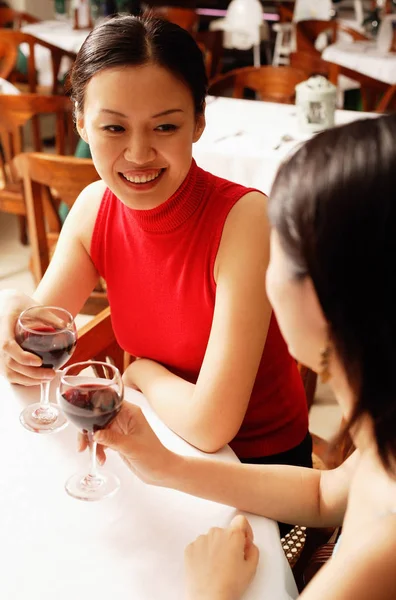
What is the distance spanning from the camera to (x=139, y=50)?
137 centimetres

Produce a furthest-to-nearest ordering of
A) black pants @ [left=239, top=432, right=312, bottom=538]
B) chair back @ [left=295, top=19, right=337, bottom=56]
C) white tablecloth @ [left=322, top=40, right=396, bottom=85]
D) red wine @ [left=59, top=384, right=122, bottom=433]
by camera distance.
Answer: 1. chair back @ [left=295, top=19, right=337, bottom=56]
2. white tablecloth @ [left=322, top=40, right=396, bottom=85]
3. black pants @ [left=239, top=432, right=312, bottom=538]
4. red wine @ [left=59, top=384, right=122, bottom=433]

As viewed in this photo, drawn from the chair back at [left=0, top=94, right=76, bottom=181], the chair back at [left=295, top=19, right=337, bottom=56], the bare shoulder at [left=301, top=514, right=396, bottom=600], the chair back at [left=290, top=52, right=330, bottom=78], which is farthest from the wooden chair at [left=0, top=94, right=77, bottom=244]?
the bare shoulder at [left=301, top=514, right=396, bottom=600]

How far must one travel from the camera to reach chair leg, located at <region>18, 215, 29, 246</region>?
175 inches

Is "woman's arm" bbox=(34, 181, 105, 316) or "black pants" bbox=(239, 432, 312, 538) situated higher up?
"woman's arm" bbox=(34, 181, 105, 316)

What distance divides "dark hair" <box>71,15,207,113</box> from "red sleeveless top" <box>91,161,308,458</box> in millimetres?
215

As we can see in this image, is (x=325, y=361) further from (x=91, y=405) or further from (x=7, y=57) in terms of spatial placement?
(x=7, y=57)

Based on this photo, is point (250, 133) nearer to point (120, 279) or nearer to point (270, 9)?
point (120, 279)

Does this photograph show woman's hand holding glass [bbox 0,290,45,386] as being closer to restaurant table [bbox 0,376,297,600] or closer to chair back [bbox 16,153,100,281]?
restaurant table [bbox 0,376,297,600]

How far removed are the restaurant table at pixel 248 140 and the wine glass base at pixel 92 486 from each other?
65.2 inches

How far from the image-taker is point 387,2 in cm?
763

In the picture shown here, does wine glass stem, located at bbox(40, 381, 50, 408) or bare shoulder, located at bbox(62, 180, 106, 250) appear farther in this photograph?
bare shoulder, located at bbox(62, 180, 106, 250)

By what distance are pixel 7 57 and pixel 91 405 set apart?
4.92 metres

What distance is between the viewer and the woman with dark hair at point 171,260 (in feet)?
4.49

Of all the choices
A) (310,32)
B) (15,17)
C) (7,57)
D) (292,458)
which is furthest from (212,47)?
(292,458)
